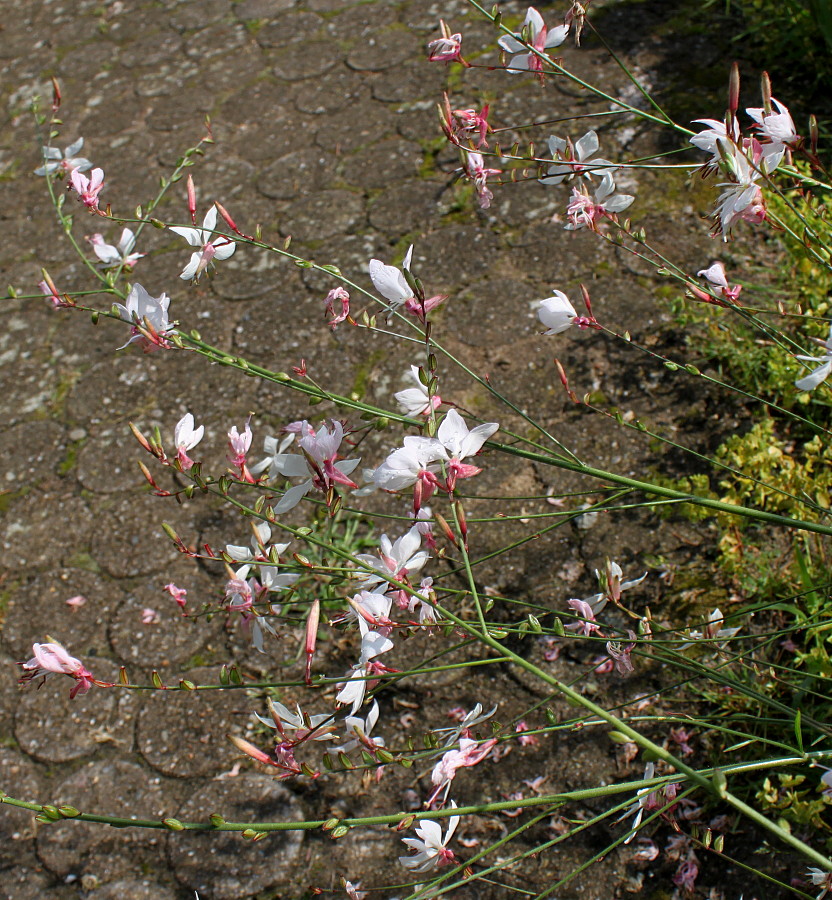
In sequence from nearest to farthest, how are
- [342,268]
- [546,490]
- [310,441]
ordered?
[310,441] → [546,490] → [342,268]

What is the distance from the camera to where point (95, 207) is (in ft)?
4.97

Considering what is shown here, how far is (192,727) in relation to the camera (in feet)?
6.23

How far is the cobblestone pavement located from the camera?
1796mm

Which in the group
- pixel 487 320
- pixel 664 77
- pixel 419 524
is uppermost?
pixel 419 524

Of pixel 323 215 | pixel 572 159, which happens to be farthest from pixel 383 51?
pixel 572 159

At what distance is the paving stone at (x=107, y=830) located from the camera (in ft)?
5.59

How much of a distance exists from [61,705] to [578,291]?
70.1 inches

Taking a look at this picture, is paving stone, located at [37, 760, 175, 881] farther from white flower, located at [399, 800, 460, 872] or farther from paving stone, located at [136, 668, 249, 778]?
white flower, located at [399, 800, 460, 872]

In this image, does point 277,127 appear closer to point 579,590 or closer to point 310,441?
point 579,590

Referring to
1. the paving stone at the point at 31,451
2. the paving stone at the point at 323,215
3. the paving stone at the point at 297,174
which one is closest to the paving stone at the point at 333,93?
the paving stone at the point at 297,174

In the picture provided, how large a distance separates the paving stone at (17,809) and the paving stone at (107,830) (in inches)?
1.3

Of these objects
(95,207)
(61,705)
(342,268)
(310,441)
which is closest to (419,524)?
(310,441)

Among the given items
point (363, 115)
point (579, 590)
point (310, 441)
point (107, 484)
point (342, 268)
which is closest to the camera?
point (310, 441)

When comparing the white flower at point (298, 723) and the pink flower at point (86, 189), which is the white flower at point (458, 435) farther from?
the pink flower at point (86, 189)
